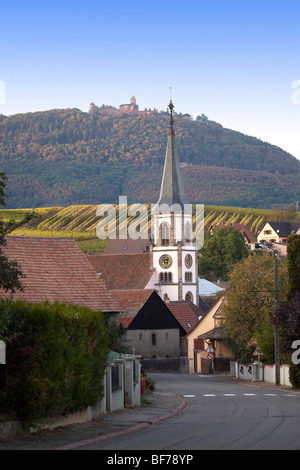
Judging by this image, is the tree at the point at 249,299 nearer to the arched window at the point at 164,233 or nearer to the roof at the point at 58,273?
the roof at the point at 58,273

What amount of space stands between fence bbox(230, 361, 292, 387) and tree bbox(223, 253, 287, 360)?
1.57 meters

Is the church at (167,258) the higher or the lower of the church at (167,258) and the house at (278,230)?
the lower

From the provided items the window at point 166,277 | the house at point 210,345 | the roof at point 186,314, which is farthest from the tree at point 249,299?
the window at point 166,277

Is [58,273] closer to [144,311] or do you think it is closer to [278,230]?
[144,311]

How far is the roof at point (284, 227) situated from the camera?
180 m

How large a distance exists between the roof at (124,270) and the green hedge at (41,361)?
99.4m

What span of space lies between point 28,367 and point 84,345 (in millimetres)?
2880

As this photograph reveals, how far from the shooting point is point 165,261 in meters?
128

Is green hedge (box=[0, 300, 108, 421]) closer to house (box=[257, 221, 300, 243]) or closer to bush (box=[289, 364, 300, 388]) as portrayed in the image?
bush (box=[289, 364, 300, 388])

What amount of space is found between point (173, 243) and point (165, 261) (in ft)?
10.2

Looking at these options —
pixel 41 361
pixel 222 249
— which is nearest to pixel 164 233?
pixel 222 249

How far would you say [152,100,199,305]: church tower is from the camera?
126 meters

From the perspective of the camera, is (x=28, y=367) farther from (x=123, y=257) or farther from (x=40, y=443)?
(x=123, y=257)
